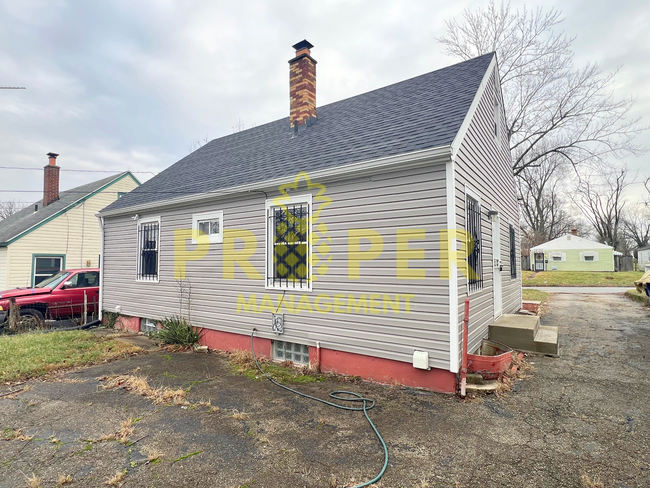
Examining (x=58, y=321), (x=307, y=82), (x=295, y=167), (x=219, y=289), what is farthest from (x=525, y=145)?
(x=58, y=321)

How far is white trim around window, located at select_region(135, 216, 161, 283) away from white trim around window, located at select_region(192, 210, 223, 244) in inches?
52.2

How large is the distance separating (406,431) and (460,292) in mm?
1872

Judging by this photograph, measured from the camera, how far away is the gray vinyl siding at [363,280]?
4312mm

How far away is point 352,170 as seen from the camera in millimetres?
4867

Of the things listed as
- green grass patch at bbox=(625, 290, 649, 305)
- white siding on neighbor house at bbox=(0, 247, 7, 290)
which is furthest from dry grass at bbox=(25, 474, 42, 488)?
green grass patch at bbox=(625, 290, 649, 305)

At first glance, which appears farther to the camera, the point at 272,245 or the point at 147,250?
the point at 147,250

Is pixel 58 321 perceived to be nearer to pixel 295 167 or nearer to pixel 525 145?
pixel 295 167

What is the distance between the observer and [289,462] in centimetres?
283

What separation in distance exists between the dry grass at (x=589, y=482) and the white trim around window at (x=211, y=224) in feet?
19.8

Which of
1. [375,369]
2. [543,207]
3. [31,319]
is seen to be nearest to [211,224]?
[375,369]

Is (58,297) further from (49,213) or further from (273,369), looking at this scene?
(49,213)

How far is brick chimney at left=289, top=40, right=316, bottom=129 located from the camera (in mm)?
7863

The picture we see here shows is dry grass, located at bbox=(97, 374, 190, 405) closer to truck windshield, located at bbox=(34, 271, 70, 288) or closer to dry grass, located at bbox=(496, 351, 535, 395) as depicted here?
dry grass, located at bbox=(496, 351, 535, 395)

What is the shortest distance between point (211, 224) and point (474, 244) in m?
5.03
